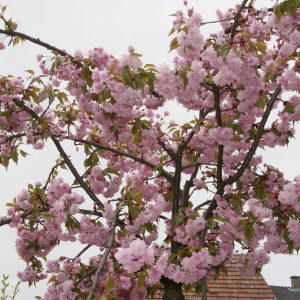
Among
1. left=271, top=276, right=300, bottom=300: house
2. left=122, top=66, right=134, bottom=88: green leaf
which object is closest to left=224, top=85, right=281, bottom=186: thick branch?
left=122, top=66, right=134, bottom=88: green leaf

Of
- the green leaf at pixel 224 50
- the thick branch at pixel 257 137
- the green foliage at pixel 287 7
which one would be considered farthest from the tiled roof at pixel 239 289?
the green foliage at pixel 287 7

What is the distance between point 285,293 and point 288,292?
151 mm

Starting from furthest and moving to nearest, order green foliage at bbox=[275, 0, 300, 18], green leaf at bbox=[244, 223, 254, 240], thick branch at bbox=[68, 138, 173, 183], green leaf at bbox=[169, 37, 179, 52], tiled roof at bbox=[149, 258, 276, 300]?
tiled roof at bbox=[149, 258, 276, 300]
thick branch at bbox=[68, 138, 173, 183]
green leaf at bbox=[169, 37, 179, 52]
green leaf at bbox=[244, 223, 254, 240]
green foliage at bbox=[275, 0, 300, 18]

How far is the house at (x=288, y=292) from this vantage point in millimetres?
14859

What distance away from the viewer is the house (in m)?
14.9

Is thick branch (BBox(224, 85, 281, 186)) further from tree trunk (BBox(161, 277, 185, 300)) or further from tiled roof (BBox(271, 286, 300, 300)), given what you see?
tiled roof (BBox(271, 286, 300, 300))

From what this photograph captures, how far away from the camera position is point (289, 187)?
180 inches

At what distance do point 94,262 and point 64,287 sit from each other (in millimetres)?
594

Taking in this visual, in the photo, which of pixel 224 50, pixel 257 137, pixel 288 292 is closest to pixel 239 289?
pixel 288 292

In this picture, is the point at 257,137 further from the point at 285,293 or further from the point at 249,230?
the point at 285,293

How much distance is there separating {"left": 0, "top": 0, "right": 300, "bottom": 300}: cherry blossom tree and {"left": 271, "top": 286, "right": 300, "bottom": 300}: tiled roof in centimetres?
977

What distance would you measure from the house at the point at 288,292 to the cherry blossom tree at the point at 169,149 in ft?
31.9

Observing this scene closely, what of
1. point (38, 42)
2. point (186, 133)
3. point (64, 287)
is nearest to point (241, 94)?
point (186, 133)

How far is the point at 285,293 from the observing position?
1518 cm
